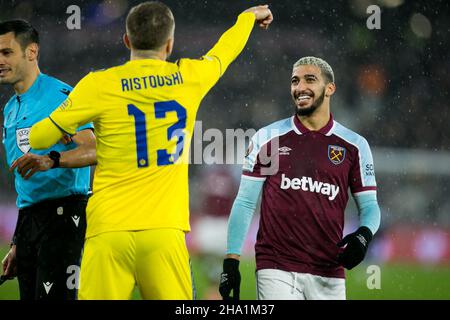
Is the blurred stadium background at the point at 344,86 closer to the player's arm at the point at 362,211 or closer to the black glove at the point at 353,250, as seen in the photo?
the player's arm at the point at 362,211

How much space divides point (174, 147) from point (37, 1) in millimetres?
13227

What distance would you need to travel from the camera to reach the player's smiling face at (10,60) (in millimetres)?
4164

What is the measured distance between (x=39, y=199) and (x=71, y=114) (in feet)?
3.52

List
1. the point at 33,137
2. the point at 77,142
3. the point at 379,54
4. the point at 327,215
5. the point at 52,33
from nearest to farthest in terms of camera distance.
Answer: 1. the point at 33,137
2. the point at 77,142
3. the point at 327,215
4. the point at 52,33
5. the point at 379,54

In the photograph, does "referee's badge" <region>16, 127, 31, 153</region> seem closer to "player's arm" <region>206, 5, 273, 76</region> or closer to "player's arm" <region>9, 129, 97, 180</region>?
"player's arm" <region>9, 129, 97, 180</region>

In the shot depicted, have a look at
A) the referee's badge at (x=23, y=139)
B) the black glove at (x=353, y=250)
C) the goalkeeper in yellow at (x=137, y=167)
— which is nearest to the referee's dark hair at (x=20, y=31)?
the referee's badge at (x=23, y=139)

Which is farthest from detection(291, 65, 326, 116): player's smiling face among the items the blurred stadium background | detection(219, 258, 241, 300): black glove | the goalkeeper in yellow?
the blurred stadium background

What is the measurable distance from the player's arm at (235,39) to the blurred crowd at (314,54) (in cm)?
905

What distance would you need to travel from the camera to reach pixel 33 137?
3119 mm

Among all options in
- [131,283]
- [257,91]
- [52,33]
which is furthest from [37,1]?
[131,283]

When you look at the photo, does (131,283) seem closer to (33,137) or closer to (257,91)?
(33,137)

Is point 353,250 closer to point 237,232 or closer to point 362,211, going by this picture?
point 362,211

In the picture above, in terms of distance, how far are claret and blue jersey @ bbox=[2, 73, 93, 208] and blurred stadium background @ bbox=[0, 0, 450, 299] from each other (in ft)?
25.1
